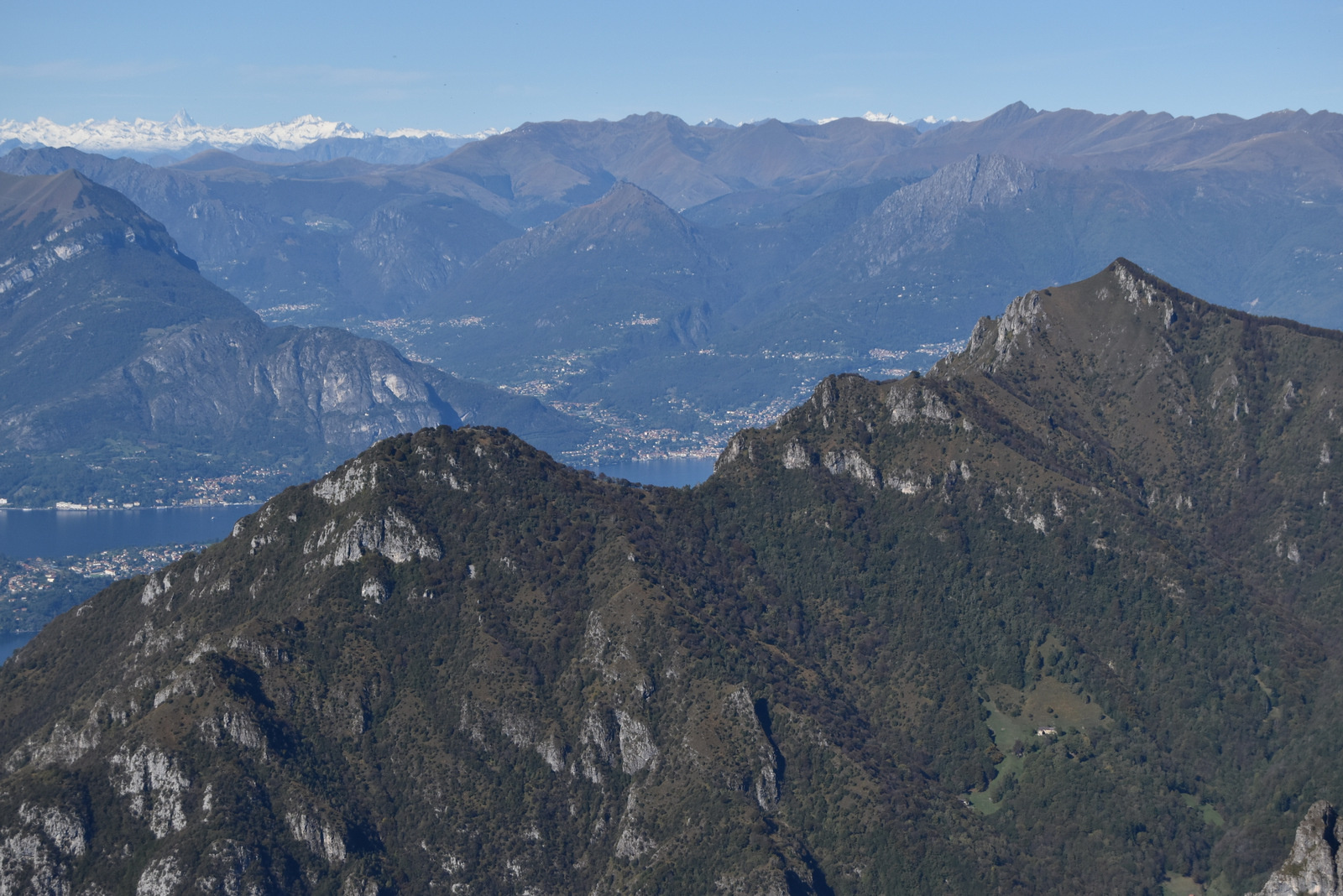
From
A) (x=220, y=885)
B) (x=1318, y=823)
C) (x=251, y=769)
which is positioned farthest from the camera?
(x=251, y=769)

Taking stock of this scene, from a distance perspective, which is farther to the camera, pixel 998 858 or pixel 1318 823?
pixel 998 858

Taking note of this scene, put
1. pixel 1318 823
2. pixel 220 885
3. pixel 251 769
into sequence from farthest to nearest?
pixel 251 769
pixel 220 885
pixel 1318 823

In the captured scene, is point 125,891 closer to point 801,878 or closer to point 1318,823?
point 801,878

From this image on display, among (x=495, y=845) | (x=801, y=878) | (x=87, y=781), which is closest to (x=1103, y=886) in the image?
(x=801, y=878)

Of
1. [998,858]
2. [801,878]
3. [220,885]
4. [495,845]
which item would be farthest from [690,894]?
[220,885]

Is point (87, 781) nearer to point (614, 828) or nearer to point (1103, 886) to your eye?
point (614, 828)

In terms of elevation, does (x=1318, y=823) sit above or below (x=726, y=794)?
above
